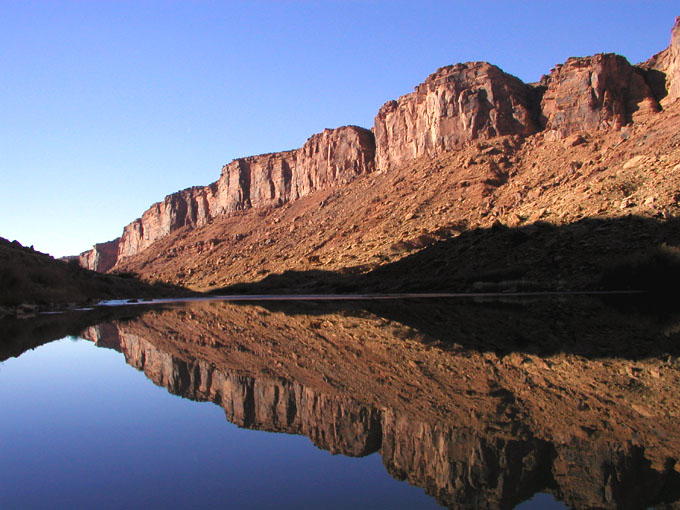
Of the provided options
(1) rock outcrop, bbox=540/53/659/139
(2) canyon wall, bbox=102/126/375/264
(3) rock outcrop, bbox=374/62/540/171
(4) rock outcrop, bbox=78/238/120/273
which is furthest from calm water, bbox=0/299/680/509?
(4) rock outcrop, bbox=78/238/120/273

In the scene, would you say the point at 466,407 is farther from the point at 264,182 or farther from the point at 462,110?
the point at 264,182

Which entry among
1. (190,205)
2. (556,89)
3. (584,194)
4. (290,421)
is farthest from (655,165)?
(190,205)

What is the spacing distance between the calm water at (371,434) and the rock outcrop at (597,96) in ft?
156

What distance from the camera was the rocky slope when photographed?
126 feet

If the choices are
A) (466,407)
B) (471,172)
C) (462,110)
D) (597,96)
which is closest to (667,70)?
(597,96)

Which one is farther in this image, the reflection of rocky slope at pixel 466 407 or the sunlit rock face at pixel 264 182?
the sunlit rock face at pixel 264 182

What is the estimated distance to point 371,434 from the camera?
197 inches

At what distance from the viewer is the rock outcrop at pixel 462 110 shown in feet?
192

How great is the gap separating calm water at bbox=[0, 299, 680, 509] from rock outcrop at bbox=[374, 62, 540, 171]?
52558mm

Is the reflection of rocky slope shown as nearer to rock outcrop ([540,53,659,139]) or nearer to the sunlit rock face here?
rock outcrop ([540,53,659,139])

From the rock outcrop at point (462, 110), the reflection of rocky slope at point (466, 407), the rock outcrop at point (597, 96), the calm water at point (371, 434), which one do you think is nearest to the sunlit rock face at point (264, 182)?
the rock outcrop at point (462, 110)

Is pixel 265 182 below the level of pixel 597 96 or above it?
above

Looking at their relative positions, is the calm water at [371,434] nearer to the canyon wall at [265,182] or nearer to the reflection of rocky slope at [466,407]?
the reflection of rocky slope at [466,407]

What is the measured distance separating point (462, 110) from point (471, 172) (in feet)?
34.5
